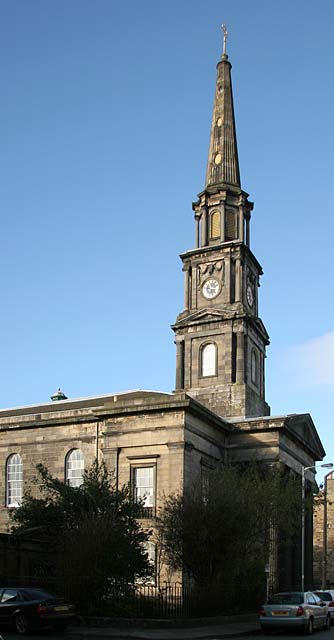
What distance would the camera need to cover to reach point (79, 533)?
2911 centimetres

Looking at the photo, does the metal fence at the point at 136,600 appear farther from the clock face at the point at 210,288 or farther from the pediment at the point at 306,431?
the clock face at the point at 210,288

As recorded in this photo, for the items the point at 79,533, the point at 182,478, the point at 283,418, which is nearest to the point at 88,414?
the point at 182,478

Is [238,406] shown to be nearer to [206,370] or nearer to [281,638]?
[206,370]

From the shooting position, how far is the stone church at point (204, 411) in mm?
43531

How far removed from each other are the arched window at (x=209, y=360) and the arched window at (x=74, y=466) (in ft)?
44.9

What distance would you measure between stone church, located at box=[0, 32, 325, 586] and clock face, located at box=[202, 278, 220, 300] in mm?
79

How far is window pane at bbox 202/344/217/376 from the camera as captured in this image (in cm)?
5812

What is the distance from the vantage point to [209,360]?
58.5 metres

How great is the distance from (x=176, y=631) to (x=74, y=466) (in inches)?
897

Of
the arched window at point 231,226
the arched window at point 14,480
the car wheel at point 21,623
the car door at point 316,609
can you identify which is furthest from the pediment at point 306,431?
the car wheel at point 21,623

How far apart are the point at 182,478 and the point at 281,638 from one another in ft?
52.7

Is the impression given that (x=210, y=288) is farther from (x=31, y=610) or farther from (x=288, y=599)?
(x=31, y=610)

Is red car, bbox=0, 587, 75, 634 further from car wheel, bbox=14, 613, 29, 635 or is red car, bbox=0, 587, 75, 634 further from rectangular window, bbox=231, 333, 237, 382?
rectangular window, bbox=231, 333, 237, 382

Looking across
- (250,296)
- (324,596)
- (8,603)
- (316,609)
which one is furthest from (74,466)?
(8,603)
